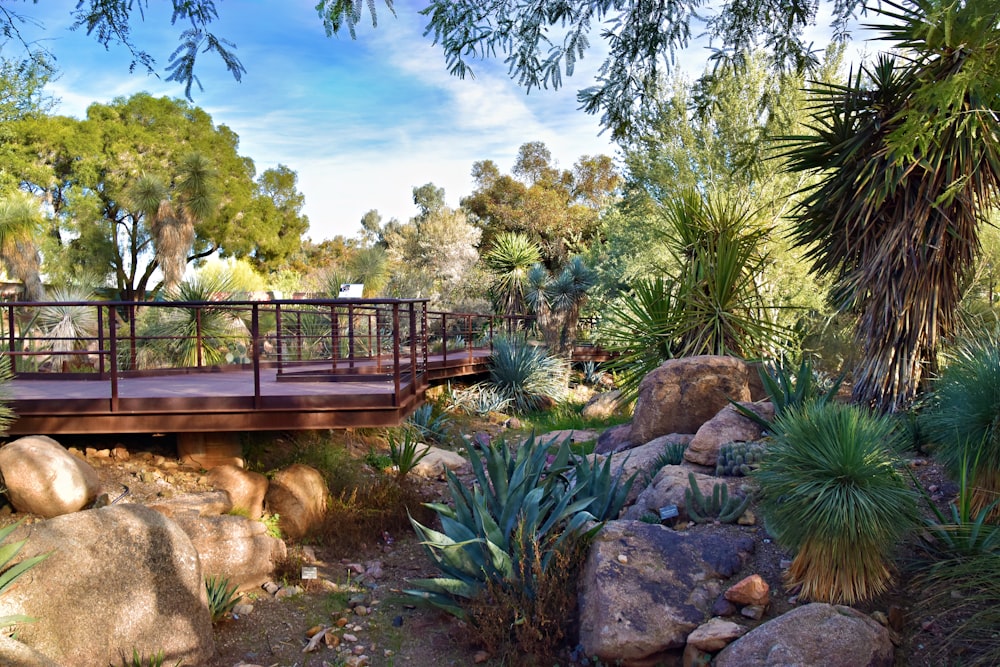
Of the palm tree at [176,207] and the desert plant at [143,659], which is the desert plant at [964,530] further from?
the palm tree at [176,207]

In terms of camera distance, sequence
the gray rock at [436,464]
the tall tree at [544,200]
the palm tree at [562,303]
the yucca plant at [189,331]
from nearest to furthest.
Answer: the gray rock at [436,464], the yucca plant at [189,331], the palm tree at [562,303], the tall tree at [544,200]

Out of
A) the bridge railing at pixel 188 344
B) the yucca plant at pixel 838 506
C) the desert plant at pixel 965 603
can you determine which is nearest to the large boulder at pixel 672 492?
the yucca plant at pixel 838 506

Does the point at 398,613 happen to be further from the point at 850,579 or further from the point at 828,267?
the point at 828,267

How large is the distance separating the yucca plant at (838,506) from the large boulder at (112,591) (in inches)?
A: 141

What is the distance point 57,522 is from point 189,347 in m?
8.11

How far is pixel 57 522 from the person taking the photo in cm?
461

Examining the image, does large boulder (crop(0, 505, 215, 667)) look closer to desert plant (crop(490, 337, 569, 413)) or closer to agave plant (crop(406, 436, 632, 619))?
agave plant (crop(406, 436, 632, 619))

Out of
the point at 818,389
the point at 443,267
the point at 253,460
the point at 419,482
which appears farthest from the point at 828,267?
the point at 443,267

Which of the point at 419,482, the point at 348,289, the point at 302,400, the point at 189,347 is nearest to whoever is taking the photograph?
the point at 302,400

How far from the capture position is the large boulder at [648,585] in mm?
4160

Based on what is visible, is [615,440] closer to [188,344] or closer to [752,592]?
[752,592]

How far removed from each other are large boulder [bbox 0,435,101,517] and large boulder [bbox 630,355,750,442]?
5421mm

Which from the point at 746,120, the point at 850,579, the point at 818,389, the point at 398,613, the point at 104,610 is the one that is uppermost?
the point at 746,120

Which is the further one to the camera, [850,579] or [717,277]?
[717,277]
